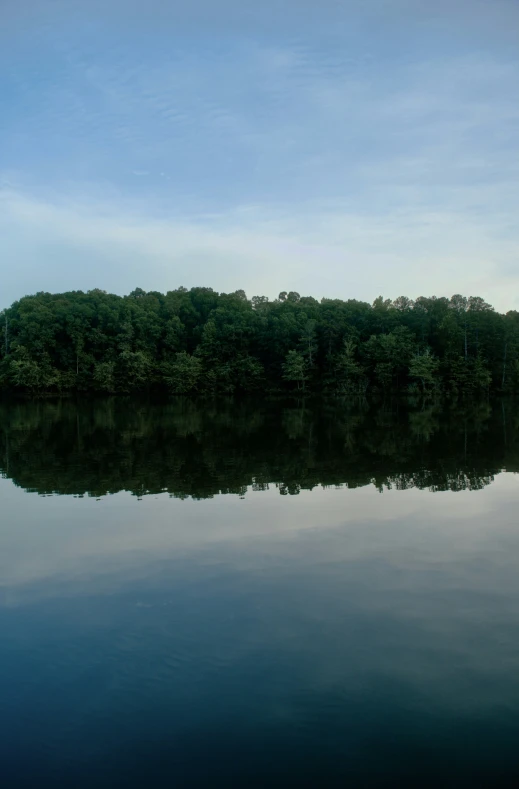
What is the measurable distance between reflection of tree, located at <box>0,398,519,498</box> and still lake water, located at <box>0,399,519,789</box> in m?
0.52

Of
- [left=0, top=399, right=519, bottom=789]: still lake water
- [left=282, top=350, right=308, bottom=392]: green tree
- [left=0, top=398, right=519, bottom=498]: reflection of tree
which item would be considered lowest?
[left=0, top=399, right=519, bottom=789]: still lake water

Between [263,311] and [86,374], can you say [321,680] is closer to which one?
[86,374]

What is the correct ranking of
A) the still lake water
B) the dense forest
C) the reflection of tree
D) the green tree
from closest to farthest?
the still lake water
the reflection of tree
the dense forest
the green tree

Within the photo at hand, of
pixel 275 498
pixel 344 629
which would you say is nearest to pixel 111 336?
pixel 275 498

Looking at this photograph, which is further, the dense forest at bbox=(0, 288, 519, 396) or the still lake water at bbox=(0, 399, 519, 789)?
the dense forest at bbox=(0, 288, 519, 396)

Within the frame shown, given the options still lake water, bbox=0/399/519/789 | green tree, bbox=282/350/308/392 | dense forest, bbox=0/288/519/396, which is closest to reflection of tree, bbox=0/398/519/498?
still lake water, bbox=0/399/519/789

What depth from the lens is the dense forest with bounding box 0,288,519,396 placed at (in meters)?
64.0

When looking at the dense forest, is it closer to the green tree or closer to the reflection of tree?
the green tree

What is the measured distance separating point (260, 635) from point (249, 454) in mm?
13335

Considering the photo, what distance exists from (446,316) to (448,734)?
64.1 m

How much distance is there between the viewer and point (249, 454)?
19.7m

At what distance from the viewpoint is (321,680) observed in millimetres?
5531

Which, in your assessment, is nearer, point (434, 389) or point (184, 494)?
point (184, 494)

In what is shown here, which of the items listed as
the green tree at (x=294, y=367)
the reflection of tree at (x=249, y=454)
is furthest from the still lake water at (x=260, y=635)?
the green tree at (x=294, y=367)
